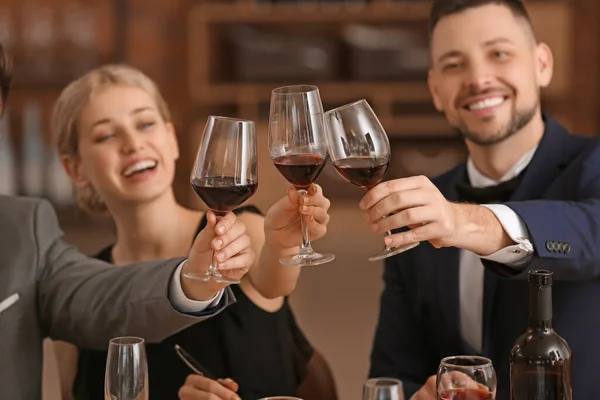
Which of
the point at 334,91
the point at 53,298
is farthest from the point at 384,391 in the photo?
the point at 334,91

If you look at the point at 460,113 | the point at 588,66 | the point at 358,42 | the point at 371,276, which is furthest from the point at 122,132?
the point at 588,66

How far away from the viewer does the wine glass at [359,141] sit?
136cm

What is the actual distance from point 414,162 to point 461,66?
2.13 m

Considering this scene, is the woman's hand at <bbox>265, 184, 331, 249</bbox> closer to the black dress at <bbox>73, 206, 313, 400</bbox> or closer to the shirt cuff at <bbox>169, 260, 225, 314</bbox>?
the shirt cuff at <bbox>169, 260, 225, 314</bbox>

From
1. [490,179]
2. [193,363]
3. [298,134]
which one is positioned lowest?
[193,363]

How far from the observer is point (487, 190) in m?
2.00

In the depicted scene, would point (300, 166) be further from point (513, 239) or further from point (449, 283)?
point (449, 283)

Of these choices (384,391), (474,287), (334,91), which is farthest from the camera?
(334,91)

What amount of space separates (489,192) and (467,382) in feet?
2.58

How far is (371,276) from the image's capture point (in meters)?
3.64

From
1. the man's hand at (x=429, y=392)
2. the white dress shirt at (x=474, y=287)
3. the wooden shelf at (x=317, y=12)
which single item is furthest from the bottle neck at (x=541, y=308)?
the wooden shelf at (x=317, y=12)

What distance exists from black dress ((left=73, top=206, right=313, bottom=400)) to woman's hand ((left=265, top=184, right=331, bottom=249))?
0.91 feet

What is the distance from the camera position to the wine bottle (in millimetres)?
1291

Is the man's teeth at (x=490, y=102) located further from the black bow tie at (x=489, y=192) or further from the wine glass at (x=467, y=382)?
the wine glass at (x=467, y=382)
